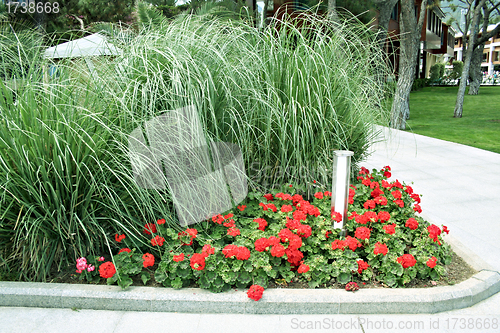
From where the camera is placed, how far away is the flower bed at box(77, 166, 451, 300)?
8.30 feet

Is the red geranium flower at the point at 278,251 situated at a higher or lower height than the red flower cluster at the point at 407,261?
higher

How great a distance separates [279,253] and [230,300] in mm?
448

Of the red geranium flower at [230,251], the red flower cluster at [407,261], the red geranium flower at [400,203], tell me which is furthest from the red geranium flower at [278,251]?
the red geranium flower at [400,203]

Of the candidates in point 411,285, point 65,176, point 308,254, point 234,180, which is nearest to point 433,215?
point 411,285

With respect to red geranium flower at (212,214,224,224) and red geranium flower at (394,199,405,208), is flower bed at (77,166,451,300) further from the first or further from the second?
red geranium flower at (394,199,405,208)

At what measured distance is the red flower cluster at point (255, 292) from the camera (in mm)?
2354

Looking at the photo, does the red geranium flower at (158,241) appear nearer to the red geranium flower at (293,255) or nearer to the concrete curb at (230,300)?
the concrete curb at (230,300)

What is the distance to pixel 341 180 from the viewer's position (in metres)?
2.89

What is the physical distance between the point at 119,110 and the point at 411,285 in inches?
100

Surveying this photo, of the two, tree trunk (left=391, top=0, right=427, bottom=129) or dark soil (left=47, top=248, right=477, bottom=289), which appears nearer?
dark soil (left=47, top=248, right=477, bottom=289)

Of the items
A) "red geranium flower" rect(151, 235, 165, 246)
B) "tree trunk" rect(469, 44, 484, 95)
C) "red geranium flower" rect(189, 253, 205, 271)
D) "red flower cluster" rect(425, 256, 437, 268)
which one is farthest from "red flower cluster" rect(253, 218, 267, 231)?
"tree trunk" rect(469, 44, 484, 95)

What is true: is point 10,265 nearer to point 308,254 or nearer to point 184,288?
point 184,288
